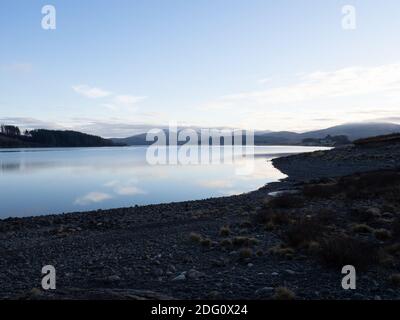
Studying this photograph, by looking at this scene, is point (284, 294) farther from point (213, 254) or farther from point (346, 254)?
point (213, 254)

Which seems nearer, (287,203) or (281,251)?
(281,251)

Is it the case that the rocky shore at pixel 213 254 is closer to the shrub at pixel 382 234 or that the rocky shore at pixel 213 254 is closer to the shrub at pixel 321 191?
the shrub at pixel 382 234

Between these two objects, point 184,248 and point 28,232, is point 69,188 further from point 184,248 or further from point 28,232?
point 184,248

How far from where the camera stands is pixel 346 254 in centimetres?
984

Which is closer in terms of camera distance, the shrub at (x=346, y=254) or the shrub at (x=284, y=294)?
the shrub at (x=284, y=294)

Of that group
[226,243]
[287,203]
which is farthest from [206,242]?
[287,203]

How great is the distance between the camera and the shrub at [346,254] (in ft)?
31.7

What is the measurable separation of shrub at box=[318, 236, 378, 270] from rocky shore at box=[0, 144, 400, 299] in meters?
0.03

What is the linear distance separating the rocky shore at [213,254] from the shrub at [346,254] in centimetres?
3

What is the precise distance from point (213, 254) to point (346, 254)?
387cm

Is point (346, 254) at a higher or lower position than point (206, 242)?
higher

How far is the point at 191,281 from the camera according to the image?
9.12 metres

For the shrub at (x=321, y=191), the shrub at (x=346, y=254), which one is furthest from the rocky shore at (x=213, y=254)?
the shrub at (x=321, y=191)
